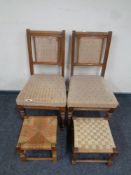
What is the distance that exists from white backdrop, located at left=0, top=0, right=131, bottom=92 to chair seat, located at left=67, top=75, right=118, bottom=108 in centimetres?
37

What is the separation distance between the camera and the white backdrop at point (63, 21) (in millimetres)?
1482

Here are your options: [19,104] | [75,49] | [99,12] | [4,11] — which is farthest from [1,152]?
[99,12]

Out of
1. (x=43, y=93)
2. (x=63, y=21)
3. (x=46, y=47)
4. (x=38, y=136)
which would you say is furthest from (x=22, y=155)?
(x=63, y=21)

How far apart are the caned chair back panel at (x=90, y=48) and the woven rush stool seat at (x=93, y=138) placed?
622 millimetres

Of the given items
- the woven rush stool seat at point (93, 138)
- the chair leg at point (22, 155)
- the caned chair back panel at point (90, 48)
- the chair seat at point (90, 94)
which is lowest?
the chair leg at point (22, 155)

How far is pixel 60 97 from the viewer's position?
4.61 feet

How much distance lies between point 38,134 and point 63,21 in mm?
1106

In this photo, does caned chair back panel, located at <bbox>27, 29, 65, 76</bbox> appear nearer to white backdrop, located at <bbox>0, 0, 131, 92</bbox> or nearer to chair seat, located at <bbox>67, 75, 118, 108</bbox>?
white backdrop, located at <bbox>0, 0, 131, 92</bbox>

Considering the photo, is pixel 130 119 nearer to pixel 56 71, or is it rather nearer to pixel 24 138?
pixel 56 71

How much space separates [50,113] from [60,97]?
0.53m

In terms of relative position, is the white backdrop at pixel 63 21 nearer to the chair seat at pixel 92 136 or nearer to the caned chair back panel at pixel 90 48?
the caned chair back panel at pixel 90 48

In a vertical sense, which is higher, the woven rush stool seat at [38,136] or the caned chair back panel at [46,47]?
the caned chair back panel at [46,47]

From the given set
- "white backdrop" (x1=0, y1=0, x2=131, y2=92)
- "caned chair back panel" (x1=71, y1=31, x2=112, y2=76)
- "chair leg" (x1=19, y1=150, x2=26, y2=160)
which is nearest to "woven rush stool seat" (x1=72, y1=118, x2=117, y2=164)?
"chair leg" (x1=19, y1=150, x2=26, y2=160)

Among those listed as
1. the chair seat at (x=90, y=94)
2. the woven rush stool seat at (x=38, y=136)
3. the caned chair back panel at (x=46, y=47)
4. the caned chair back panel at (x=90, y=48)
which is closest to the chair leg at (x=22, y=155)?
the woven rush stool seat at (x=38, y=136)
